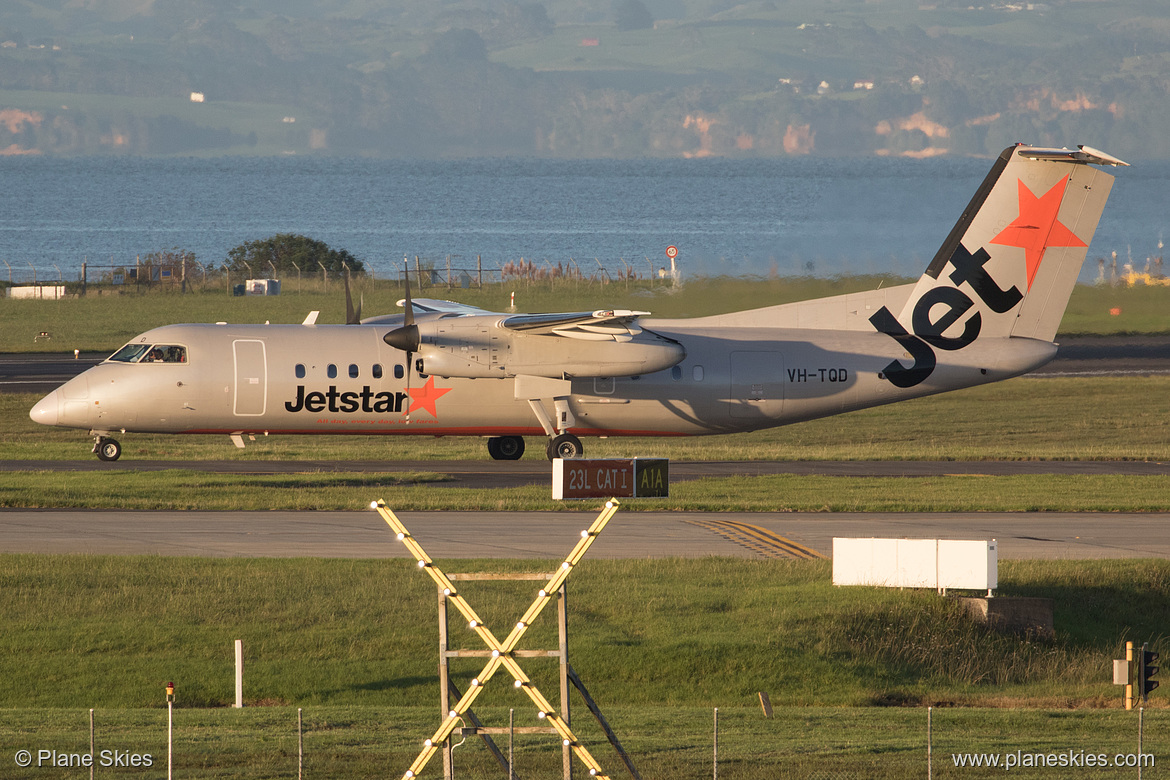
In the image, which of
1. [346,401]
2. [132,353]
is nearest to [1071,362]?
[346,401]

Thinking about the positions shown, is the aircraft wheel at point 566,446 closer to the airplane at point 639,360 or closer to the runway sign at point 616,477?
the airplane at point 639,360

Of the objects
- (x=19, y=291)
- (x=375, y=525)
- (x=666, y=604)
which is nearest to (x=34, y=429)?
(x=375, y=525)

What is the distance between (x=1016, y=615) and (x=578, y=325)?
13.6 m

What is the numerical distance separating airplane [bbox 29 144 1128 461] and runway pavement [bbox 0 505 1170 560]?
14.4ft

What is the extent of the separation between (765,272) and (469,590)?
22.4 m

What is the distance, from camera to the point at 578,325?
3388 centimetres

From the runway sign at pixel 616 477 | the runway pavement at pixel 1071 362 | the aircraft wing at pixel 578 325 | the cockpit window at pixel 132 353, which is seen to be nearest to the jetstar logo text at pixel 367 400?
the aircraft wing at pixel 578 325

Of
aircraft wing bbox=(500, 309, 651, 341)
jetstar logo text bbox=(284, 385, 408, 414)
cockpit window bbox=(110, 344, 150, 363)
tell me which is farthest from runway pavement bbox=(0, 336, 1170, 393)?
aircraft wing bbox=(500, 309, 651, 341)

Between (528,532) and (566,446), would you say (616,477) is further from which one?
(566,446)

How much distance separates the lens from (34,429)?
149 feet

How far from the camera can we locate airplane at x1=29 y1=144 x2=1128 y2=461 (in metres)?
34.7

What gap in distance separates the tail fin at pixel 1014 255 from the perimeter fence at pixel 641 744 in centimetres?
Answer: 1776

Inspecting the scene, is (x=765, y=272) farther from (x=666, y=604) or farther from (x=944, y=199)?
(x=666, y=604)

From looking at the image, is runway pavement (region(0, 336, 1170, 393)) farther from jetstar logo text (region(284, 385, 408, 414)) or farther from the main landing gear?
jetstar logo text (region(284, 385, 408, 414))
